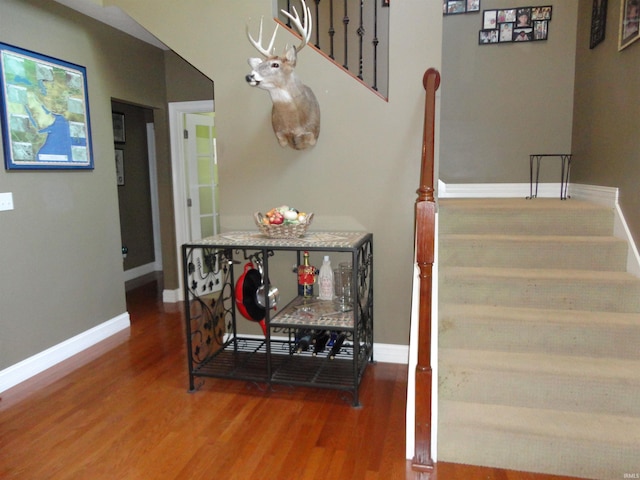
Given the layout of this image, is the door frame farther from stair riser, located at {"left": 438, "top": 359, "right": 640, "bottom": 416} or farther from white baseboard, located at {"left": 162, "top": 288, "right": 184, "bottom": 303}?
stair riser, located at {"left": 438, "top": 359, "right": 640, "bottom": 416}

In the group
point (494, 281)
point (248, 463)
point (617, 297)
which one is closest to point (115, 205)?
point (248, 463)

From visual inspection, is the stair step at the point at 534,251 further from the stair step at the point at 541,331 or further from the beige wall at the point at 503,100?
the beige wall at the point at 503,100

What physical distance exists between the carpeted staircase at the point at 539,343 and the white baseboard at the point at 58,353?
262 cm

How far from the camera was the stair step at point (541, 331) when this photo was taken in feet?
7.07

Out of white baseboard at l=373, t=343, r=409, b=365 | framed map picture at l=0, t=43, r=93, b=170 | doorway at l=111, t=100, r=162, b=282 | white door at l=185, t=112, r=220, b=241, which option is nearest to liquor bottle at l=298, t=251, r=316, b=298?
white baseboard at l=373, t=343, r=409, b=365

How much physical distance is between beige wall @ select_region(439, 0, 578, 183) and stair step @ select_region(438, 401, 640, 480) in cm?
A: 245

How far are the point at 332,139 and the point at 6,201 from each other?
6.93 ft

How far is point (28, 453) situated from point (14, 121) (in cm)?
197

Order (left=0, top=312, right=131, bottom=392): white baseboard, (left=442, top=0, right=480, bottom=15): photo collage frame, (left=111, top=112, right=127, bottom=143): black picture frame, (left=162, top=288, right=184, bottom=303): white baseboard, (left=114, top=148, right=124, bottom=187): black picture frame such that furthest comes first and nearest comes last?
1. (left=114, top=148, right=124, bottom=187): black picture frame
2. (left=111, top=112, right=127, bottom=143): black picture frame
3. (left=162, top=288, right=184, bottom=303): white baseboard
4. (left=442, top=0, right=480, bottom=15): photo collage frame
5. (left=0, top=312, right=131, bottom=392): white baseboard

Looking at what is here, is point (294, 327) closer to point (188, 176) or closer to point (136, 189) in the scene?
point (188, 176)

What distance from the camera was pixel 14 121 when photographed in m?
2.77

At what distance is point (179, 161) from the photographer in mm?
4449

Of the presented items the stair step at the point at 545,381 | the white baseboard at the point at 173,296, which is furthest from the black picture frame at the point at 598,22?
the white baseboard at the point at 173,296

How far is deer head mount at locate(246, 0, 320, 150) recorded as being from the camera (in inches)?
97.3
